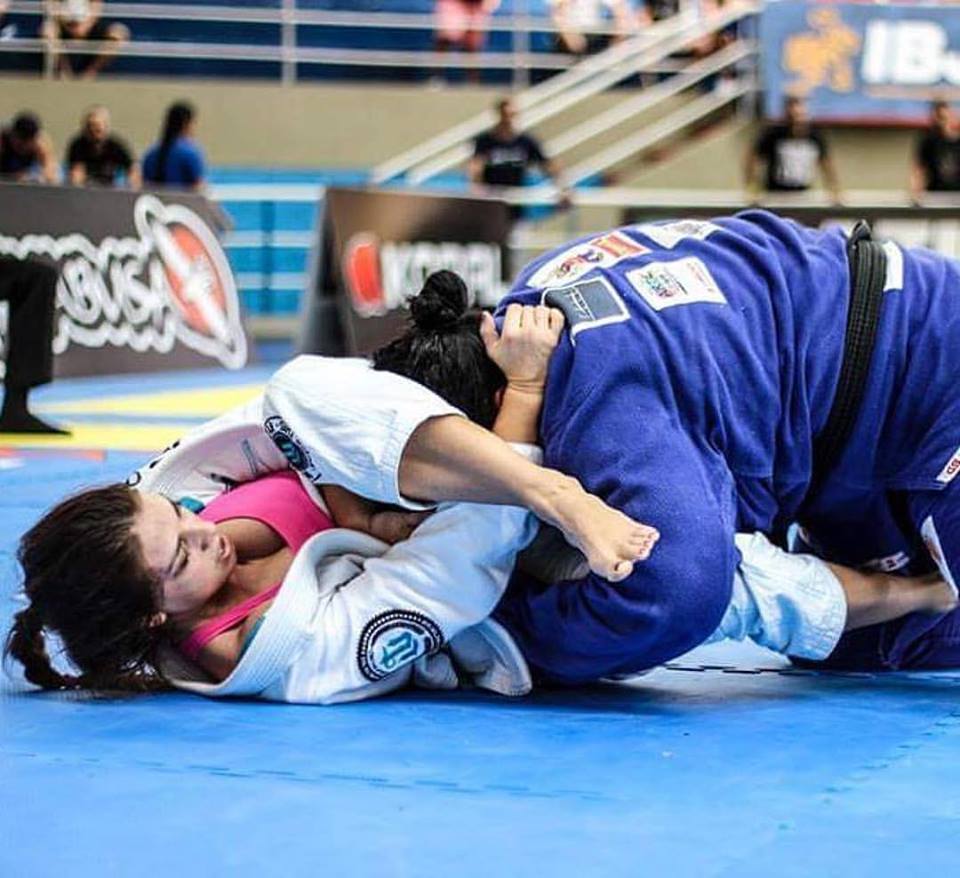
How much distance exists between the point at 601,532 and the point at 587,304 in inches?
19.9

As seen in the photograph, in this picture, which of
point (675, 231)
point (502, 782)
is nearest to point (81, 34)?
point (675, 231)

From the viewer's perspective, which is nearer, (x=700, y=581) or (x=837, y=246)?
(x=700, y=581)

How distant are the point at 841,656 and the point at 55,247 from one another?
7965 millimetres

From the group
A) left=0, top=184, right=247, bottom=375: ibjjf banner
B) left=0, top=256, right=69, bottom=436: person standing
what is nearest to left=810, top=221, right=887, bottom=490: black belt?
left=0, top=256, right=69, bottom=436: person standing

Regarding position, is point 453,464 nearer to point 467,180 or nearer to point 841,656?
point 841,656

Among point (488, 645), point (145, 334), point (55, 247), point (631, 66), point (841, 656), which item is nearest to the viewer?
point (488, 645)

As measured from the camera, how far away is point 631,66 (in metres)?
16.8

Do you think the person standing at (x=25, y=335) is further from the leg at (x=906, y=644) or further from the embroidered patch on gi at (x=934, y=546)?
the embroidered patch on gi at (x=934, y=546)

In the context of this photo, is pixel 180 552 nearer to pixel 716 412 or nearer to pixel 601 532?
pixel 601 532

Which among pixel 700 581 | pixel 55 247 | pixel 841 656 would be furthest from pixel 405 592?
pixel 55 247

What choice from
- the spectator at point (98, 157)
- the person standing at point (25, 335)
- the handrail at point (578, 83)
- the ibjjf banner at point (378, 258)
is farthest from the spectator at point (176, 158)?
the person standing at point (25, 335)

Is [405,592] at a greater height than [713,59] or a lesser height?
lesser

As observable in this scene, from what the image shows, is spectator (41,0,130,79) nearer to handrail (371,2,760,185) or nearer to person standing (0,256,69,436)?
handrail (371,2,760,185)

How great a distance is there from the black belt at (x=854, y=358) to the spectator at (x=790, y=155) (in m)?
12.7
